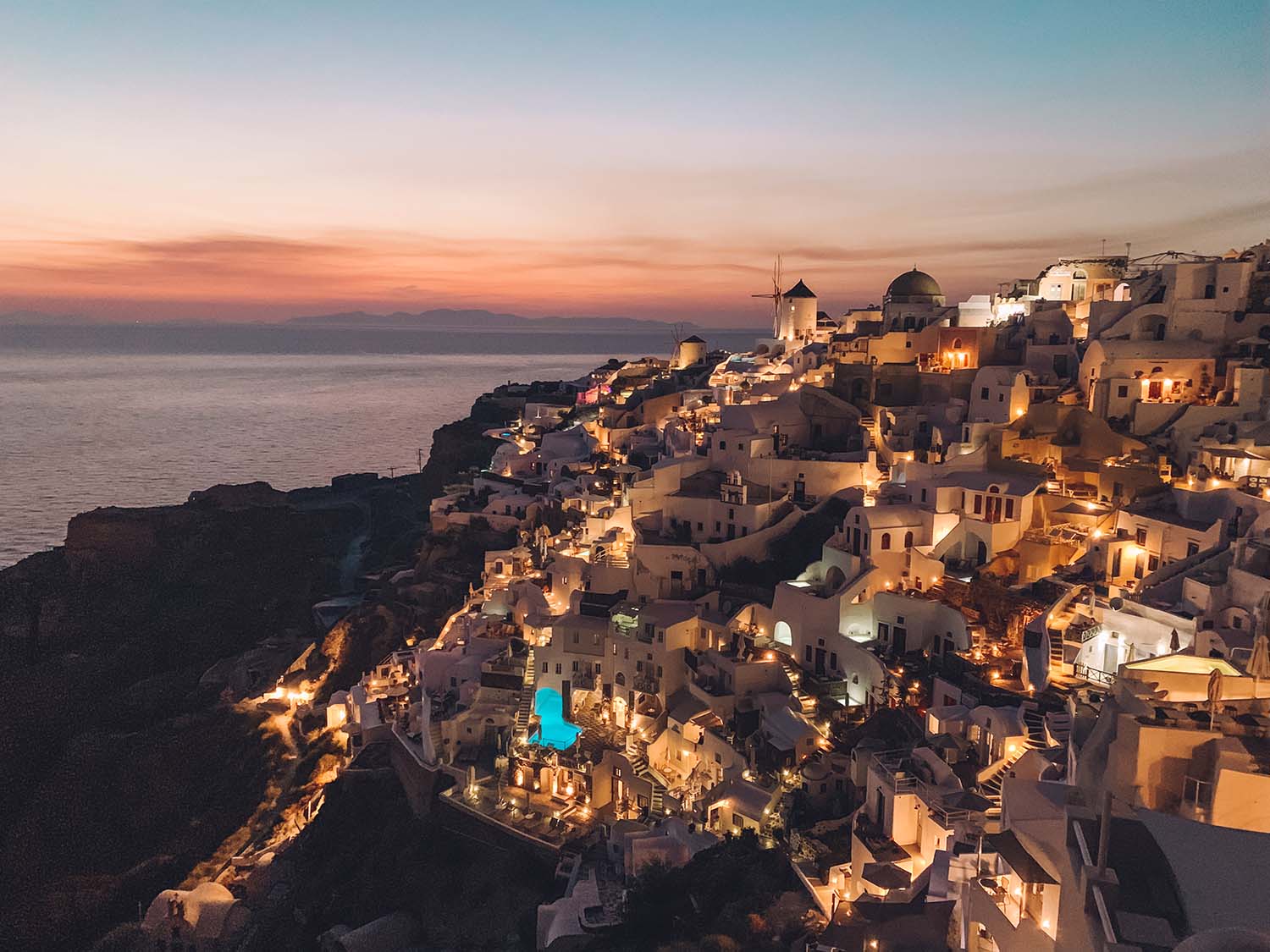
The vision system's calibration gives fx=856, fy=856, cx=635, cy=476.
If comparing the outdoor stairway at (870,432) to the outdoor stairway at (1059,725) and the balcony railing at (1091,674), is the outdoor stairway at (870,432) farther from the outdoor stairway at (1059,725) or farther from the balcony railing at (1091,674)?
the outdoor stairway at (1059,725)

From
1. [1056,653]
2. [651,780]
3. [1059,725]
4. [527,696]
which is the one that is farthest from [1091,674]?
[527,696]

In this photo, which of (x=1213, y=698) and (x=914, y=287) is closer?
(x=1213, y=698)

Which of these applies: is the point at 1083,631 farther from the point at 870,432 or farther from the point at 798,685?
the point at 870,432

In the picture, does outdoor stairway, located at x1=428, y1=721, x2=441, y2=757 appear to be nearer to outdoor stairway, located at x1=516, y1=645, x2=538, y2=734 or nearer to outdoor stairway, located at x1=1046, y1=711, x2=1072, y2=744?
outdoor stairway, located at x1=516, y1=645, x2=538, y2=734

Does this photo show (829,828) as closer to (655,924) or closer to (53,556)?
(655,924)

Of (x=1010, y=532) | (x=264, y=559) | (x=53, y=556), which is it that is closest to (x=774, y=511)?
(x=1010, y=532)

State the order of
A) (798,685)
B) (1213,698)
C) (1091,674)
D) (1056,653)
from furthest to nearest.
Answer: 1. (798,685)
2. (1056,653)
3. (1091,674)
4. (1213,698)
